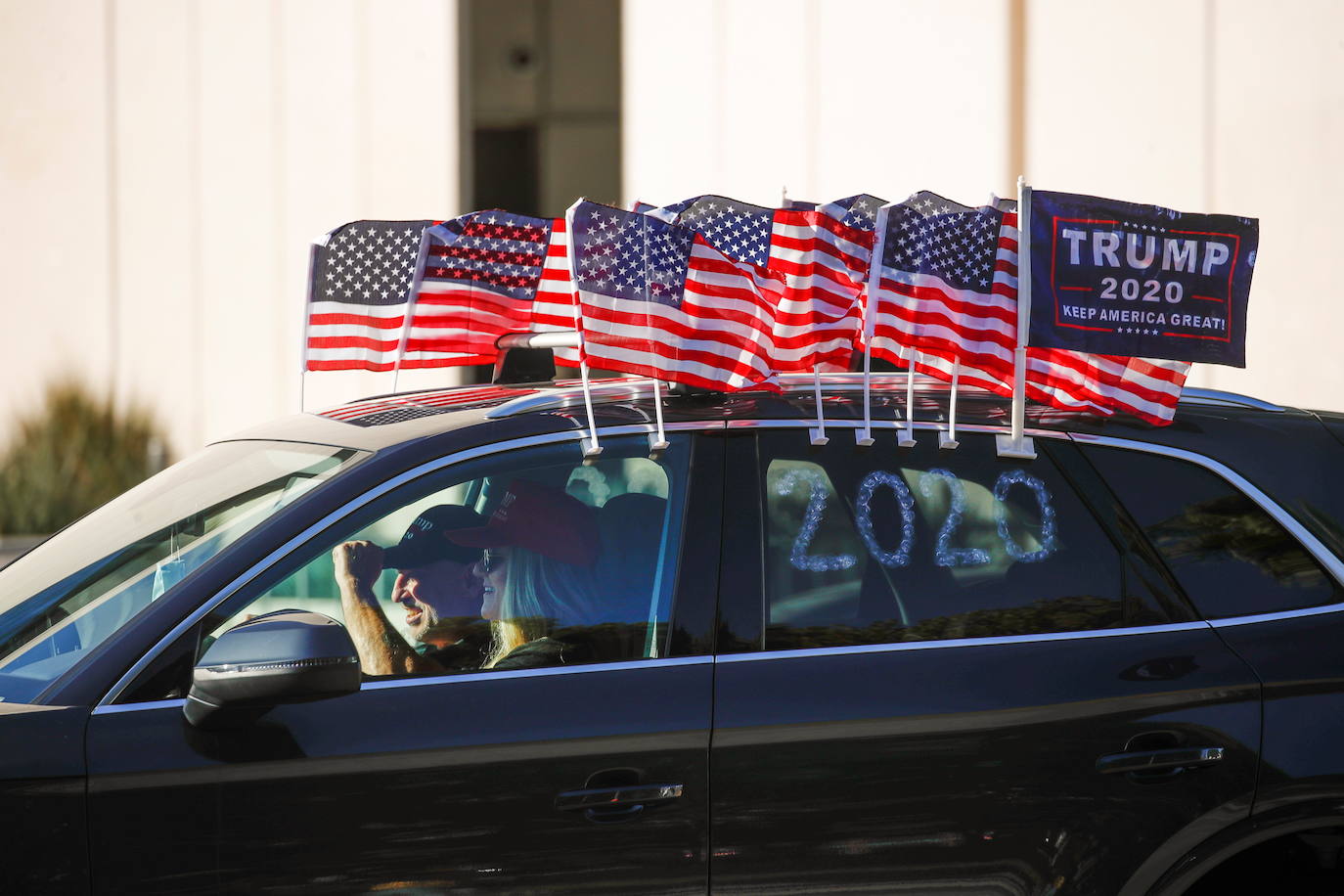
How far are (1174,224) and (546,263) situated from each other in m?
1.59

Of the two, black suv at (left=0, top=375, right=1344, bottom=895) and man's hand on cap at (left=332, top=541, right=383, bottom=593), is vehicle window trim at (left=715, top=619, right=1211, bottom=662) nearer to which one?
black suv at (left=0, top=375, right=1344, bottom=895)

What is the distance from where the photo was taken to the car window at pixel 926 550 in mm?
2865

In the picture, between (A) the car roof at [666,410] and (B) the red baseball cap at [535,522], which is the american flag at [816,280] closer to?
(A) the car roof at [666,410]

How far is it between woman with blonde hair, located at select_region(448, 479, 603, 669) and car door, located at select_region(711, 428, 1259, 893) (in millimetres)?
299

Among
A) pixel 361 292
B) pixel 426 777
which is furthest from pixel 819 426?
pixel 361 292

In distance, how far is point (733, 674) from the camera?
108 inches

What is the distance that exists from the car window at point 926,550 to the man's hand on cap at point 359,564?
81cm

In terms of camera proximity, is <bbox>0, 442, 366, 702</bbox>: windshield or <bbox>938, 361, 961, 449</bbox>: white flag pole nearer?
<bbox>0, 442, 366, 702</bbox>: windshield

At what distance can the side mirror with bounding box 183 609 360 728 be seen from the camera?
8.08ft

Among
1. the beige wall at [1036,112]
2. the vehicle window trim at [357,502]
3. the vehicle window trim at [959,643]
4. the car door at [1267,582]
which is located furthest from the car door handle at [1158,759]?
the beige wall at [1036,112]

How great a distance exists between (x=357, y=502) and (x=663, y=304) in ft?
2.75

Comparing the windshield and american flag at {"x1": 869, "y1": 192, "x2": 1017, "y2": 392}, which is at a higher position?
american flag at {"x1": 869, "y1": 192, "x2": 1017, "y2": 392}

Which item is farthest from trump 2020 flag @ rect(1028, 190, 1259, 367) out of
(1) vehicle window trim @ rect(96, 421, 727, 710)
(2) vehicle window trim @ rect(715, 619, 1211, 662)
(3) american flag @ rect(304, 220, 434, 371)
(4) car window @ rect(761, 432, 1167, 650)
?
(3) american flag @ rect(304, 220, 434, 371)

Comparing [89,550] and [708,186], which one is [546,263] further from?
[708,186]
